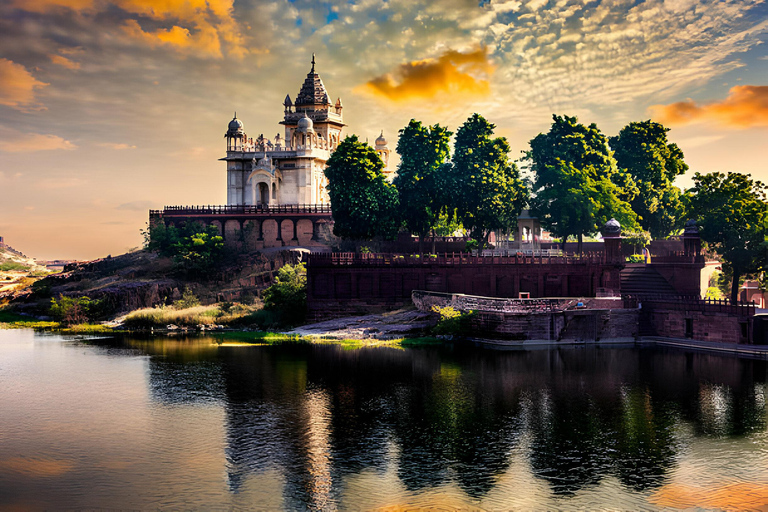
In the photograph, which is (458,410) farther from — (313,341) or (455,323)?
(313,341)

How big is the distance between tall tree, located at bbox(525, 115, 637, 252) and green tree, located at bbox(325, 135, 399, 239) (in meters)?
19.6

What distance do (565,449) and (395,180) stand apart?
167 feet

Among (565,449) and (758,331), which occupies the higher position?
(758,331)

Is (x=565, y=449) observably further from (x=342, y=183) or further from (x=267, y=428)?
(x=342, y=183)

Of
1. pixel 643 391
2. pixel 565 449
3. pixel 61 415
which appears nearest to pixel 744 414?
pixel 643 391

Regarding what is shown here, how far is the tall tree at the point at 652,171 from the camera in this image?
92188 mm

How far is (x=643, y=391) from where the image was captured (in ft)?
153

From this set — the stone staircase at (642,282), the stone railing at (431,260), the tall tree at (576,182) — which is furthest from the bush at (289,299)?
Answer: the stone staircase at (642,282)

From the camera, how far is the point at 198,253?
286 ft

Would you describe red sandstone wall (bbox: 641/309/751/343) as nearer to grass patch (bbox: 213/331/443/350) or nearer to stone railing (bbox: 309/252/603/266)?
stone railing (bbox: 309/252/603/266)

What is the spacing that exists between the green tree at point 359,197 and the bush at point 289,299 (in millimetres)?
8770

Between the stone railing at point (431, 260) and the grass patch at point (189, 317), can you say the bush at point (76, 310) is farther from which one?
the stone railing at point (431, 260)

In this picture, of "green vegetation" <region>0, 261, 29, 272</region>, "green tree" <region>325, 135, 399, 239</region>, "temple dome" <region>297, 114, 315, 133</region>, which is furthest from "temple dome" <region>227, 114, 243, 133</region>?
"green vegetation" <region>0, 261, 29, 272</region>

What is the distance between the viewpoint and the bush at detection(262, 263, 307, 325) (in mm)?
73938
